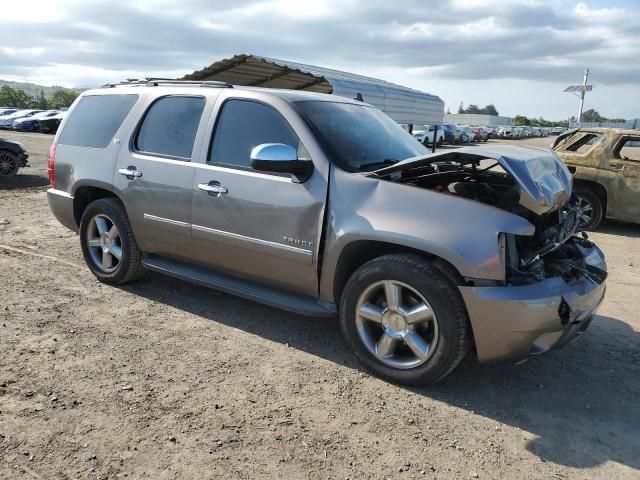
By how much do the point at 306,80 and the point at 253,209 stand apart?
904cm

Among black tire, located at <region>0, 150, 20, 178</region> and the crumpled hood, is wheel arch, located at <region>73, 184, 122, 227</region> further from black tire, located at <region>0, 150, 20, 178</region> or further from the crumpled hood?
black tire, located at <region>0, 150, 20, 178</region>

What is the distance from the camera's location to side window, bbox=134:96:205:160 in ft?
14.5

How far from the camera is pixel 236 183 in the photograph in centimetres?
402

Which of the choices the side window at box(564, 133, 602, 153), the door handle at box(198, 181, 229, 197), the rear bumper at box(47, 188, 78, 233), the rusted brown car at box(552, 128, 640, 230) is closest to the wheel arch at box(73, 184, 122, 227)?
the rear bumper at box(47, 188, 78, 233)

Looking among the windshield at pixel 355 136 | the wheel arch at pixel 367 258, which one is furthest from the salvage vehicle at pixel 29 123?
the wheel arch at pixel 367 258

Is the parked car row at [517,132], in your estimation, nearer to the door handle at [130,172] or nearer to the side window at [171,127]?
the side window at [171,127]

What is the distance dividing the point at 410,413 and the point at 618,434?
1.14 meters

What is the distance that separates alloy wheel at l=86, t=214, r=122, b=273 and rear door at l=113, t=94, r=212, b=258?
37cm

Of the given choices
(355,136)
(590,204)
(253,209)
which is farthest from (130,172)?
(590,204)

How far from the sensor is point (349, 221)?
11.6ft

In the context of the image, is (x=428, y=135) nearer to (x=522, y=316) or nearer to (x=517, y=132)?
(x=522, y=316)

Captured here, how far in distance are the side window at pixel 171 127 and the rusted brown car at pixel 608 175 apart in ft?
21.1

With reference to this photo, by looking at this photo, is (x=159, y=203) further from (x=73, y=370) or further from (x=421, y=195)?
(x=421, y=195)

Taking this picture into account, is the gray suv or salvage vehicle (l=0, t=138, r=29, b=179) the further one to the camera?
salvage vehicle (l=0, t=138, r=29, b=179)
